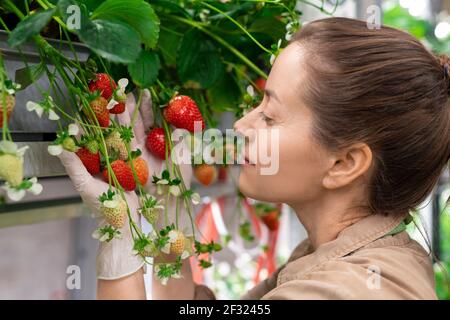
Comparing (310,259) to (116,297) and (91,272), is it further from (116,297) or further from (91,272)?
(91,272)

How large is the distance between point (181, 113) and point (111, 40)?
258mm

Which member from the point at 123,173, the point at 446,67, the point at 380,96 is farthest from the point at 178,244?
the point at 446,67

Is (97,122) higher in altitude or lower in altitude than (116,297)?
higher

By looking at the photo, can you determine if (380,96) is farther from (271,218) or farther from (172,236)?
(271,218)

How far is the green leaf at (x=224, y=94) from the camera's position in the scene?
113 centimetres

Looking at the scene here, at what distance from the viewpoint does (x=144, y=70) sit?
83 centimetres

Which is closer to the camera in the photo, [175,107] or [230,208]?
[175,107]

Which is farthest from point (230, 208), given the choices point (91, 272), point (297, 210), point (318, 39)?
point (318, 39)

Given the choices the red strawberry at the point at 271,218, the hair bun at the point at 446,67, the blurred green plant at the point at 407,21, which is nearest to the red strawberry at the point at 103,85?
the hair bun at the point at 446,67

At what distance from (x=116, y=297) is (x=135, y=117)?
253 mm

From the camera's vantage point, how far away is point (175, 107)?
A: 2.79 feet

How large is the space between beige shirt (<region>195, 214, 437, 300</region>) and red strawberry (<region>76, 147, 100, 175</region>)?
278 mm

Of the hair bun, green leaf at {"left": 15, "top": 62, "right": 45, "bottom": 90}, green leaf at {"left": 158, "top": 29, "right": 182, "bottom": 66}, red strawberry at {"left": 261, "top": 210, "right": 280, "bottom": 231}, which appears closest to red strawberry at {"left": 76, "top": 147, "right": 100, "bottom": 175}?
green leaf at {"left": 15, "top": 62, "right": 45, "bottom": 90}
